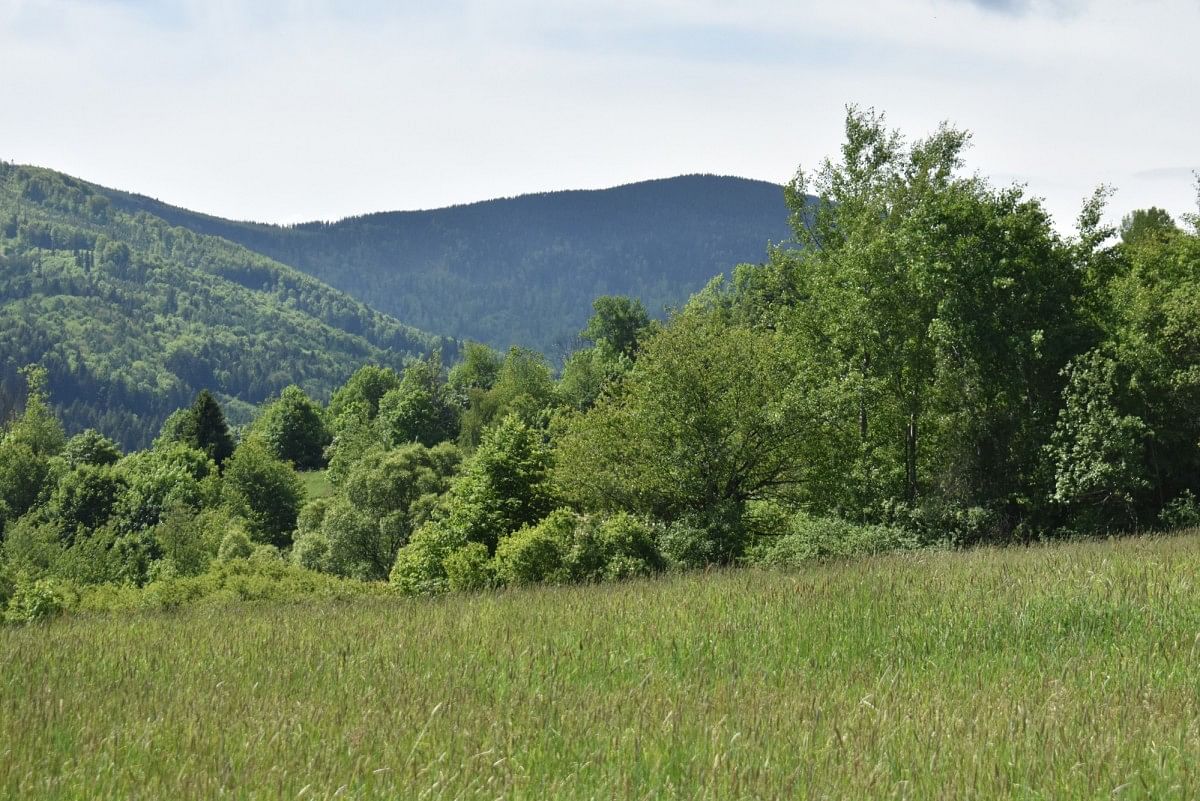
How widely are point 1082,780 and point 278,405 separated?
5119 inches

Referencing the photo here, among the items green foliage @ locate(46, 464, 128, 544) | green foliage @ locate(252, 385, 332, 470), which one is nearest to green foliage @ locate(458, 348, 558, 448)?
green foliage @ locate(252, 385, 332, 470)

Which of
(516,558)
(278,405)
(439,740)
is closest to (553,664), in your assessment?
(439,740)

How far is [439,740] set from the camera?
5352 mm

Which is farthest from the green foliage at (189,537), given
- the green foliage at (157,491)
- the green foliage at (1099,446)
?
the green foliage at (1099,446)

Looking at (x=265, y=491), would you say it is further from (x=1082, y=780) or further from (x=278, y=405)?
(x=1082, y=780)

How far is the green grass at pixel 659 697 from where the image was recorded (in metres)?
4.67

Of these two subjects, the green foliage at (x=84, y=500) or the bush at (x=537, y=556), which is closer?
the bush at (x=537, y=556)

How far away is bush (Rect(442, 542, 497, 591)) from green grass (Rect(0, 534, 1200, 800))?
18074 mm

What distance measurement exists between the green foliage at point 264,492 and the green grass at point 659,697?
8464cm

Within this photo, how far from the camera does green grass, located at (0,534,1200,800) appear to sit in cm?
467

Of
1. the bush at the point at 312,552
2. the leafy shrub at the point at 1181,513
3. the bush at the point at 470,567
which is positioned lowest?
the bush at the point at 312,552

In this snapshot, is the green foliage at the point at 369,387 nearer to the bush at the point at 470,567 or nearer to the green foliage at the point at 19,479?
the green foliage at the point at 19,479

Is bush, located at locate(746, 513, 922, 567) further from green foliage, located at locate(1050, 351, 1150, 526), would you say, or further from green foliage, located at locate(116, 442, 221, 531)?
green foliage, located at locate(116, 442, 221, 531)

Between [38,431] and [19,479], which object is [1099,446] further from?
[38,431]
